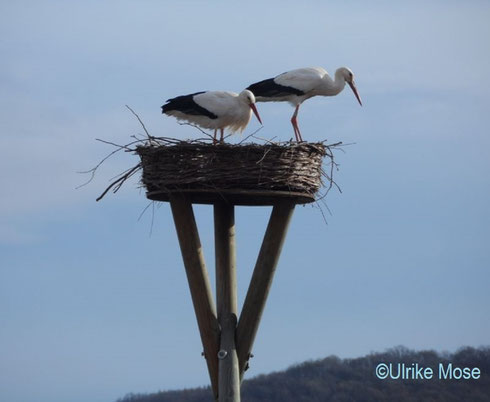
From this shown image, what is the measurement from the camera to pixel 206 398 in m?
12.4

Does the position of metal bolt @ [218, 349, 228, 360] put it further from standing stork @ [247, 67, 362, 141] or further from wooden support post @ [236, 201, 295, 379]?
standing stork @ [247, 67, 362, 141]

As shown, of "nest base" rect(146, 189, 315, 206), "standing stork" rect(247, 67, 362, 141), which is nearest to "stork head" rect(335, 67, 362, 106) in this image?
"standing stork" rect(247, 67, 362, 141)

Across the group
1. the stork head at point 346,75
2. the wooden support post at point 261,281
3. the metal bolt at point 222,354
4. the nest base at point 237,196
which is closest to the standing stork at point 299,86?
the stork head at point 346,75

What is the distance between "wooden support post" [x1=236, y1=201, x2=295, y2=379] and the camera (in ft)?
24.9

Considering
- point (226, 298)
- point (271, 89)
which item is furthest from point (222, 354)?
point (271, 89)

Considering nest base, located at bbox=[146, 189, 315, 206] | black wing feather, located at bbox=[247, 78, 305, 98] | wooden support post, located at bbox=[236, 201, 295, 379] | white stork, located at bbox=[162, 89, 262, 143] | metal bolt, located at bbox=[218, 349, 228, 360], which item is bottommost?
metal bolt, located at bbox=[218, 349, 228, 360]

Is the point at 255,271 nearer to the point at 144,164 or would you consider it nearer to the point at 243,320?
the point at 243,320

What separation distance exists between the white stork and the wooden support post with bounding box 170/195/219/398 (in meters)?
1.69

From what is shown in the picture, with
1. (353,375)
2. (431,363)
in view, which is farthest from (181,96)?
(353,375)

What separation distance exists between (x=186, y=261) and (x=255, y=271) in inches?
18.5

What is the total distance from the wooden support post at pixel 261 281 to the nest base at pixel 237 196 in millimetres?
102

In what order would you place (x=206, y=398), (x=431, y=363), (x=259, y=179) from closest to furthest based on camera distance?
1. (x=259, y=179)
2. (x=431, y=363)
3. (x=206, y=398)

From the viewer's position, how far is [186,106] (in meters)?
9.43

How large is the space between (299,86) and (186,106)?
3.81 ft
